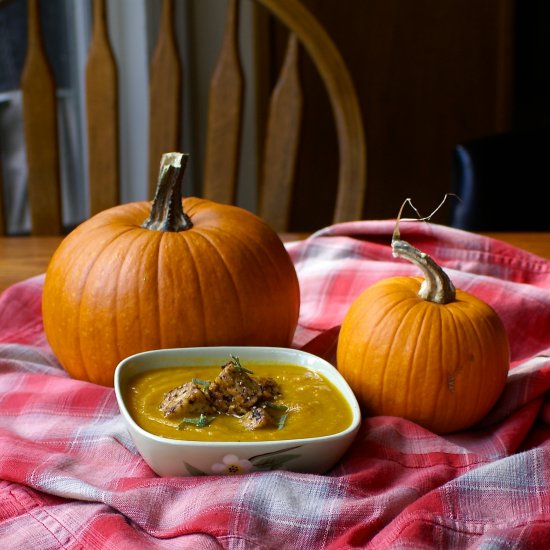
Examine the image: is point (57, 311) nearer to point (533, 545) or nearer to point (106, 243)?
point (106, 243)

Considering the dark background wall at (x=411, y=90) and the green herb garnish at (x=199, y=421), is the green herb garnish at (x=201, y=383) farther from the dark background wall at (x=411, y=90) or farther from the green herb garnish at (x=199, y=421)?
the dark background wall at (x=411, y=90)

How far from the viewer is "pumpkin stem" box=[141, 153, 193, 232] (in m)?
0.86

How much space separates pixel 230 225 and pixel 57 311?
20 cm

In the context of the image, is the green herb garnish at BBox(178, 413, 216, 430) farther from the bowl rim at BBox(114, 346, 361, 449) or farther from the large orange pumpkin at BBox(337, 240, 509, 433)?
the large orange pumpkin at BBox(337, 240, 509, 433)

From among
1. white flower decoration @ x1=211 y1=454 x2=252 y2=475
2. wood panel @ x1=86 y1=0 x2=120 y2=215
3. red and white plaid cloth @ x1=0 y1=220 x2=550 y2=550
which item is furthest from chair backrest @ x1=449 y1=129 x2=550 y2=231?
white flower decoration @ x1=211 y1=454 x2=252 y2=475

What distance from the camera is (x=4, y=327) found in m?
1.04

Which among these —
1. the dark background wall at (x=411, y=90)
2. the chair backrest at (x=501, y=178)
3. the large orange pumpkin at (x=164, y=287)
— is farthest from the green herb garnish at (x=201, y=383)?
the dark background wall at (x=411, y=90)

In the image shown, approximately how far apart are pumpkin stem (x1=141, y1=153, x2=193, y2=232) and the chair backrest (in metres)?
1.11

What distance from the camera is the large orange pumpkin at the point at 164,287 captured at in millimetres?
848

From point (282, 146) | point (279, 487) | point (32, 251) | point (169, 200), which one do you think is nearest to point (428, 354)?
point (279, 487)

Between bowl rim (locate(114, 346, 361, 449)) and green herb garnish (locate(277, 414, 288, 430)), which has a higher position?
bowl rim (locate(114, 346, 361, 449))

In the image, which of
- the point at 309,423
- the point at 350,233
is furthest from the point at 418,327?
the point at 350,233

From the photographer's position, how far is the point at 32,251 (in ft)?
4.32

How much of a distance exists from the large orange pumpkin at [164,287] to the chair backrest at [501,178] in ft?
3.50
